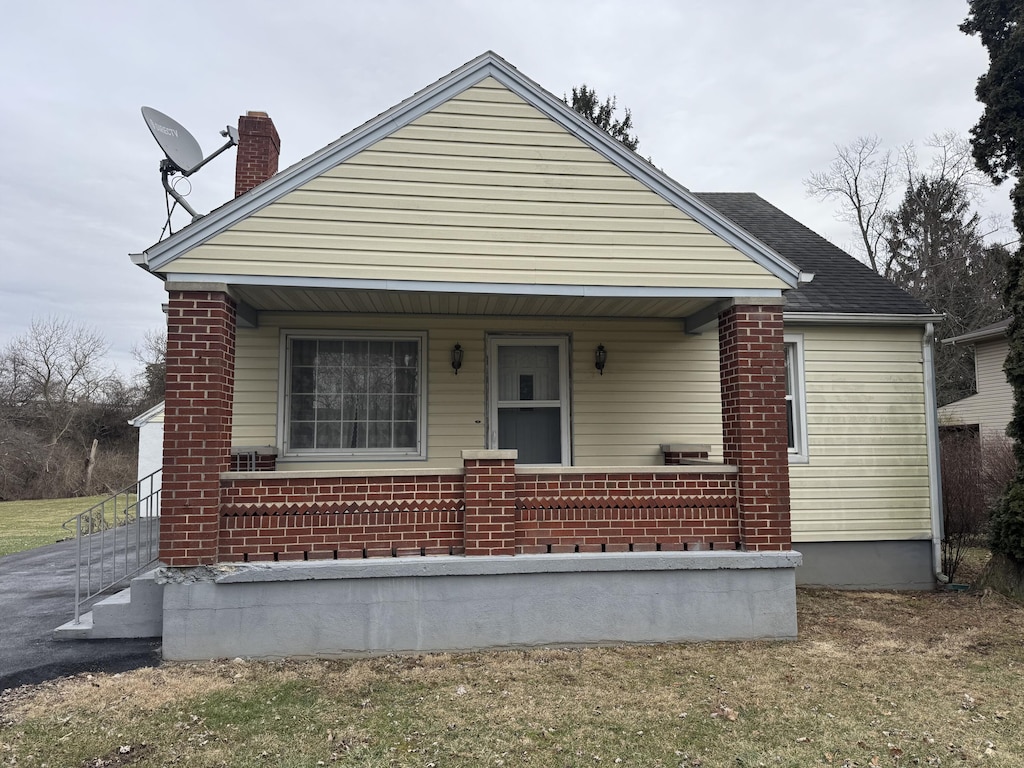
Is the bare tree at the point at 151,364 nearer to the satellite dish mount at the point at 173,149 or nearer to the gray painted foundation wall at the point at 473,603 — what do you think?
the satellite dish mount at the point at 173,149

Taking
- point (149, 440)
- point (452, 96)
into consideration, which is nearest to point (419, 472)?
point (452, 96)

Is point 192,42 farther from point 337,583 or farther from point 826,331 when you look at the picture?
point 826,331

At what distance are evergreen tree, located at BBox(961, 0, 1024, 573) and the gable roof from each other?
0.99 meters

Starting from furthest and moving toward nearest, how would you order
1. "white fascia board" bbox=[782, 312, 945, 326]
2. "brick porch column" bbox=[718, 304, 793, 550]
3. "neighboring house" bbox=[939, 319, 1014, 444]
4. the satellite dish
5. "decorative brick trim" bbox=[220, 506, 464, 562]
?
"neighboring house" bbox=[939, 319, 1014, 444], "white fascia board" bbox=[782, 312, 945, 326], the satellite dish, "brick porch column" bbox=[718, 304, 793, 550], "decorative brick trim" bbox=[220, 506, 464, 562]

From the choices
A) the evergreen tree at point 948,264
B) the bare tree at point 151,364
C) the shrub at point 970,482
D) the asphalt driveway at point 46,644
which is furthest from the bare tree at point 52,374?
the evergreen tree at point 948,264

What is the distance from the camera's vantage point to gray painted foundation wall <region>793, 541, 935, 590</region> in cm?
795

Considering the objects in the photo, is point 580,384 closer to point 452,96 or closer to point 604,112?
point 452,96

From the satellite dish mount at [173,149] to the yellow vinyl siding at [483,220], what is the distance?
1.81 m

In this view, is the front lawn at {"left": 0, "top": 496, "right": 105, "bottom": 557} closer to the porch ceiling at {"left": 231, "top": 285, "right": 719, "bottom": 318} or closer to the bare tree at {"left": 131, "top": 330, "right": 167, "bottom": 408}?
the porch ceiling at {"left": 231, "top": 285, "right": 719, "bottom": 318}

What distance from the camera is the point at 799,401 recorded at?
802 cm

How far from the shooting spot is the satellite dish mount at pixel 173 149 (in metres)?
6.52

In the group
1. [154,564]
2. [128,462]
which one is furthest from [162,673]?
[128,462]

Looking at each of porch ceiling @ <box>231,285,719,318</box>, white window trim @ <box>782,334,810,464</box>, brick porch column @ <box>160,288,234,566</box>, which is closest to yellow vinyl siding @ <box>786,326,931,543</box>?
white window trim @ <box>782,334,810,464</box>

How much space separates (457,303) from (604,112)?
16739 millimetres
